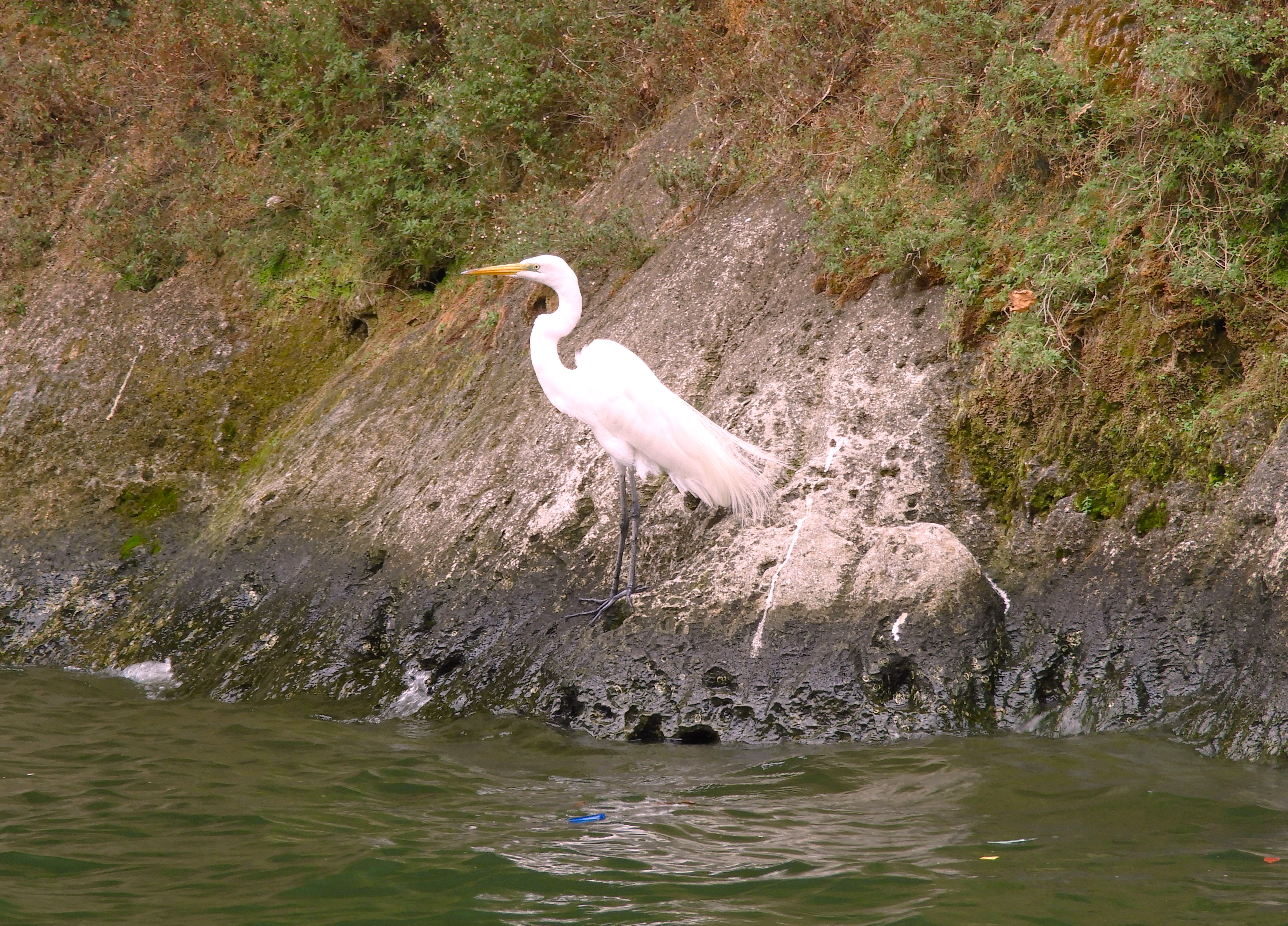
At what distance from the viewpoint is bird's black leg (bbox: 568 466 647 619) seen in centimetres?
565

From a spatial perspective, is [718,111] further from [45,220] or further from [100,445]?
[45,220]

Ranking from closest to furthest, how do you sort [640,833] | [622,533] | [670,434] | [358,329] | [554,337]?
[640,833], [670,434], [622,533], [554,337], [358,329]

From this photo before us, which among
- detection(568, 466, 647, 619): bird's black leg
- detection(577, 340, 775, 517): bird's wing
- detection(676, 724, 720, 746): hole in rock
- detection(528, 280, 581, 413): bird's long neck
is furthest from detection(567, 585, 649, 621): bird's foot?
detection(528, 280, 581, 413): bird's long neck

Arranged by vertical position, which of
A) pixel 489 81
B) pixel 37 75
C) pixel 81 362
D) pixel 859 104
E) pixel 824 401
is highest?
pixel 37 75

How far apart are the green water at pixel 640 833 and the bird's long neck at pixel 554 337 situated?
183 cm

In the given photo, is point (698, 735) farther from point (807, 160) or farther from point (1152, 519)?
point (807, 160)

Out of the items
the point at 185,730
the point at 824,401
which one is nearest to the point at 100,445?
the point at 185,730

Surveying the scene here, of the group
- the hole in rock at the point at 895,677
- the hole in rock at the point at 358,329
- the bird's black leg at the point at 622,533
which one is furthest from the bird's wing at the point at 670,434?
the hole in rock at the point at 358,329

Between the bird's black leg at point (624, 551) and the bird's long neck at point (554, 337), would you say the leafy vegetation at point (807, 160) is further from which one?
the bird's black leg at point (624, 551)

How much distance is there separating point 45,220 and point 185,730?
7895 mm

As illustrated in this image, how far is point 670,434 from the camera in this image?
5.58m

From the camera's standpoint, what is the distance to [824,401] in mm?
5914

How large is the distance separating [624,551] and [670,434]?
0.77m

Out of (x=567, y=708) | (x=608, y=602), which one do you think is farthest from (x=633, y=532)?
(x=567, y=708)
